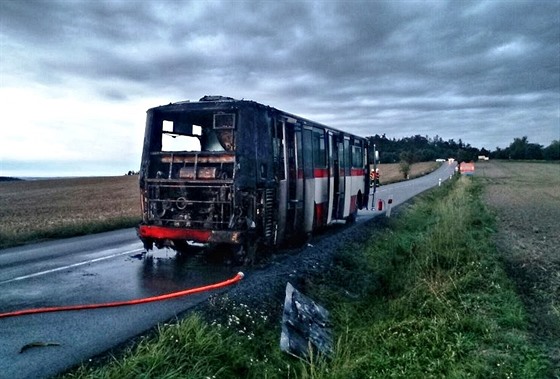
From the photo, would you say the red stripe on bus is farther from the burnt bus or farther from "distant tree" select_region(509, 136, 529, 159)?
"distant tree" select_region(509, 136, 529, 159)

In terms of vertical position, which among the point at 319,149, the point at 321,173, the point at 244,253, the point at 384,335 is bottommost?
the point at 384,335

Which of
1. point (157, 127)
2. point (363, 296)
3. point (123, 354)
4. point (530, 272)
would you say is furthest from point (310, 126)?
point (123, 354)

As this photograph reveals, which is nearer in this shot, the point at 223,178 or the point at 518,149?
the point at 223,178

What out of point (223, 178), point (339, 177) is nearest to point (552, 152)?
point (339, 177)

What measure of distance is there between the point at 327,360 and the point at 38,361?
3227 millimetres

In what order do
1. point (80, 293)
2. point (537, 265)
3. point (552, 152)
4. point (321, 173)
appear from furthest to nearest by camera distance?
1. point (552, 152)
2. point (321, 173)
3. point (537, 265)
4. point (80, 293)

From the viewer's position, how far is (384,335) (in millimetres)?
6559

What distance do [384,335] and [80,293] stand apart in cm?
442

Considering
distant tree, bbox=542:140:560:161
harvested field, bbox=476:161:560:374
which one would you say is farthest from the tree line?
harvested field, bbox=476:161:560:374

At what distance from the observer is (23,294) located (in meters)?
7.11

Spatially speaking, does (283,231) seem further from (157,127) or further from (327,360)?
(327,360)

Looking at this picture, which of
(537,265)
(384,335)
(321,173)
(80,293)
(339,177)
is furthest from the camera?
(339,177)

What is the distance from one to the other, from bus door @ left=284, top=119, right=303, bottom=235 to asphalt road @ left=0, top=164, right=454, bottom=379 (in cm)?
244

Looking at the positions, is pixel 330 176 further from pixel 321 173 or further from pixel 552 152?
pixel 552 152
